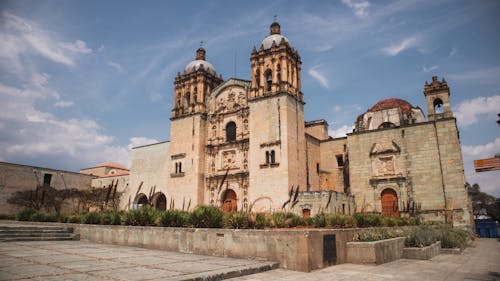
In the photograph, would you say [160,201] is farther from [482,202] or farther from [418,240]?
[482,202]

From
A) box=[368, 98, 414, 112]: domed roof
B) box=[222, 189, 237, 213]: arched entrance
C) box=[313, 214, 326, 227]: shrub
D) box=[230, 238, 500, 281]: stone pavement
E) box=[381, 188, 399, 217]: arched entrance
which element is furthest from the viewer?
box=[368, 98, 414, 112]: domed roof

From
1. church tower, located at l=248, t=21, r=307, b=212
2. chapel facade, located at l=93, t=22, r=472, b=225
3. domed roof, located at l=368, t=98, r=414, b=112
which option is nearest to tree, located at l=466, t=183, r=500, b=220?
domed roof, located at l=368, t=98, r=414, b=112

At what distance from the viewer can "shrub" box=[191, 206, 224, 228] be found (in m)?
9.78

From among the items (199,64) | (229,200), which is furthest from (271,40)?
(229,200)

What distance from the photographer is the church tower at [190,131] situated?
28.9 metres

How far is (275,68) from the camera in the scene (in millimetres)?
27125

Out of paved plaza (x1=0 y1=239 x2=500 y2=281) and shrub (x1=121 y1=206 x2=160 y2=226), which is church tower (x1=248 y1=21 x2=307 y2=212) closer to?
shrub (x1=121 y1=206 x2=160 y2=226)

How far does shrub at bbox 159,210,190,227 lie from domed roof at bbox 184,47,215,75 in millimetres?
23614

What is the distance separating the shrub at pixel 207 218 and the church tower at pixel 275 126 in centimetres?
1330

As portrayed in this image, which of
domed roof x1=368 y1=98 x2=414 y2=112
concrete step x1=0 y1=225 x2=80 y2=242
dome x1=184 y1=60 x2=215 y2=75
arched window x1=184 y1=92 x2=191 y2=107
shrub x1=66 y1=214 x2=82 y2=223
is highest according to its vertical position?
dome x1=184 y1=60 x2=215 y2=75

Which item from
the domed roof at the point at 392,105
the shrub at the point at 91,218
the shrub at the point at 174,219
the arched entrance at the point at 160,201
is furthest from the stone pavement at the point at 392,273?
the arched entrance at the point at 160,201

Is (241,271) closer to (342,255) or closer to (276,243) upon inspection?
(276,243)

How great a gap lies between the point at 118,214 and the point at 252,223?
20.9ft

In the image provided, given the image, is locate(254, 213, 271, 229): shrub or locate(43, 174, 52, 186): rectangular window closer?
locate(254, 213, 271, 229): shrub
